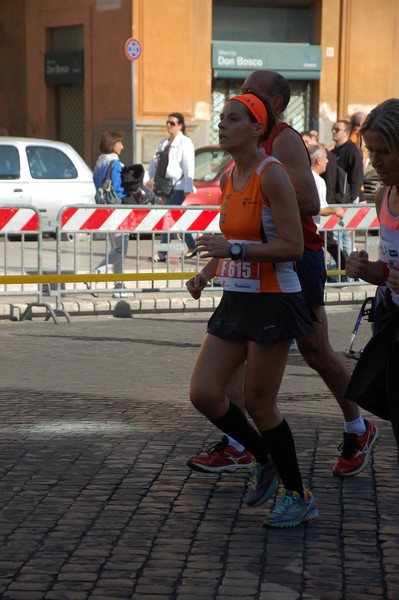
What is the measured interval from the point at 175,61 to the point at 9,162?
10226mm

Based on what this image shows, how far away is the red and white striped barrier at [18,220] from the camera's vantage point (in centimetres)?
1374

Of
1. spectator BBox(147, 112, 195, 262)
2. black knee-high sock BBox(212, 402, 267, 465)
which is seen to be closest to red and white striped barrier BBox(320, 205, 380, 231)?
spectator BBox(147, 112, 195, 262)

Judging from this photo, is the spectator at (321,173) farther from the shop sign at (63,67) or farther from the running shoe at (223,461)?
the shop sign at (63,67)

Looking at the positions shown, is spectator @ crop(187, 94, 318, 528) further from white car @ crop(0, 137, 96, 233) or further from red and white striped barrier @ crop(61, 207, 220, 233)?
white car @ crop(0, 137, 96, 233)

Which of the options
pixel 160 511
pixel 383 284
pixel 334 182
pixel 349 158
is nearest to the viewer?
pixel 383 284

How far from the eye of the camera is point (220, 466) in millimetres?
6328

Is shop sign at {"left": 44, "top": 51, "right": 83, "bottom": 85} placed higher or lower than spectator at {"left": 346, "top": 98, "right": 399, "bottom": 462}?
higher

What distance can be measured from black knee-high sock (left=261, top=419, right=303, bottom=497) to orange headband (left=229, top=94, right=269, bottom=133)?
1245mm

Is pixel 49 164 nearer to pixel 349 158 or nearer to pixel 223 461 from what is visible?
pixel 349 158

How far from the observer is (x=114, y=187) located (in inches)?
618

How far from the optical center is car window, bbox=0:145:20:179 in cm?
2155

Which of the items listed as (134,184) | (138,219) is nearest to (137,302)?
(138,219)

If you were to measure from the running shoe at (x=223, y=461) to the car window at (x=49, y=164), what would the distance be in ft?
51.7

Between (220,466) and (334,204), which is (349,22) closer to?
(334,204)
